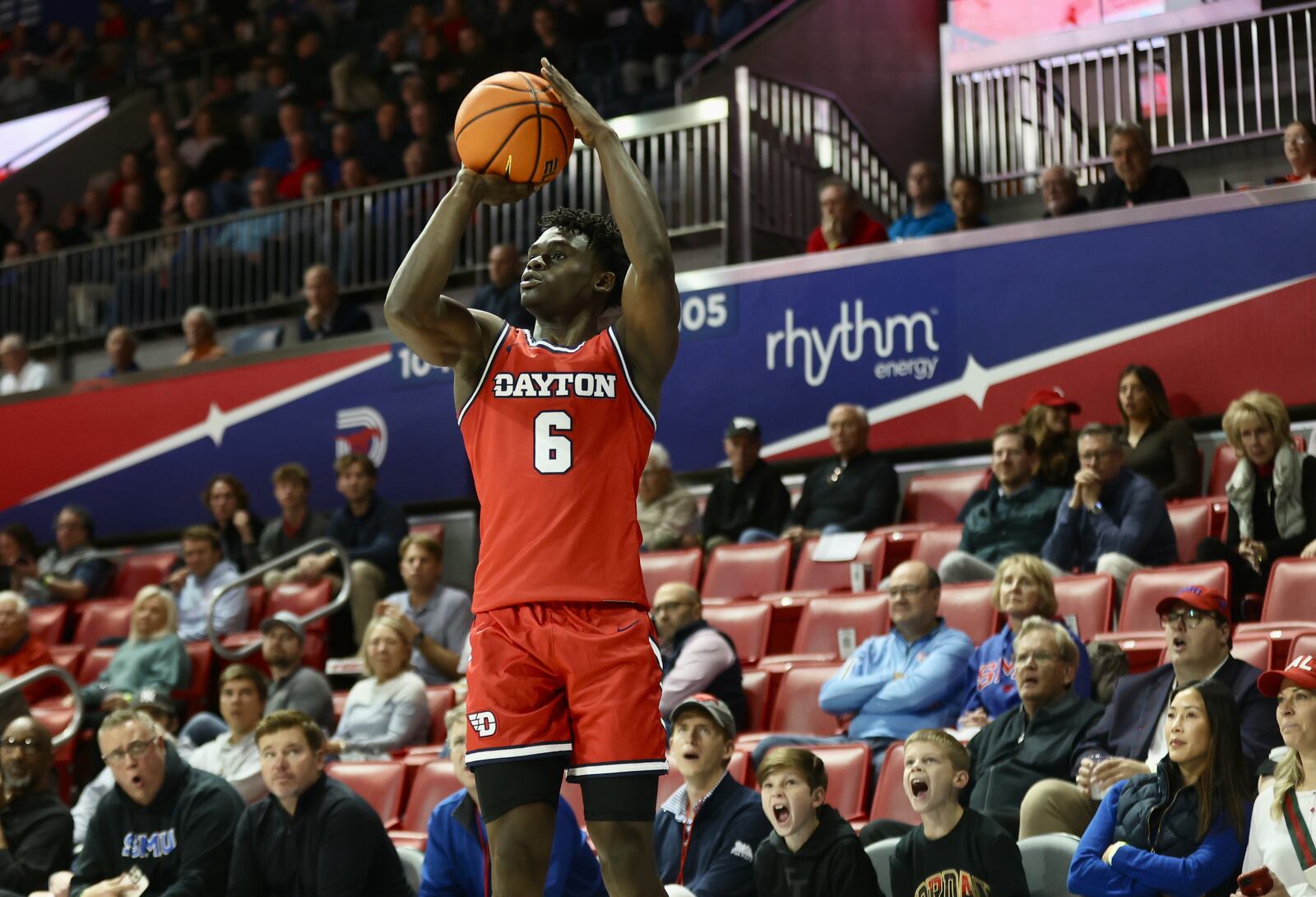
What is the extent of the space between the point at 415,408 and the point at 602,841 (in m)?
7.66

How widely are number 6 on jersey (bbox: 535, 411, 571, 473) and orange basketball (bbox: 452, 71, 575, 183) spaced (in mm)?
516

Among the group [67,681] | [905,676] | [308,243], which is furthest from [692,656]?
[308,243]

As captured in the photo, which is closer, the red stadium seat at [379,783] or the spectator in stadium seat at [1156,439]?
the red stadium seat at [379,783]

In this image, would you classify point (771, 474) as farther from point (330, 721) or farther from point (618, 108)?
point (618, 108)

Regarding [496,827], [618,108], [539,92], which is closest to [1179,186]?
[618,108]

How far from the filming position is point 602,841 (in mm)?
3535

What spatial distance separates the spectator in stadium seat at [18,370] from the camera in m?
12.9

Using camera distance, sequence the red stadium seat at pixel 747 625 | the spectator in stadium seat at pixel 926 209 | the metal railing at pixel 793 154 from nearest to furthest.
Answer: the red stadium seat at pixel 747 625 → the spectator in stadium seat at pixel 926 209 → the metal railing at pixel 793 154

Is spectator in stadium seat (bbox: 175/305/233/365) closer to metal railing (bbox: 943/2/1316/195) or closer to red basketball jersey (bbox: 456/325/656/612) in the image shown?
metal railing (bbox: 943/2/1316/195)

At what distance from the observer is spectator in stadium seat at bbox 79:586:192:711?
8875mm

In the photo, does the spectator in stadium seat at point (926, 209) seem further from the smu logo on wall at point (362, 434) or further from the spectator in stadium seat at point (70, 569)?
the spectator in stadium seat at point (70, 569)

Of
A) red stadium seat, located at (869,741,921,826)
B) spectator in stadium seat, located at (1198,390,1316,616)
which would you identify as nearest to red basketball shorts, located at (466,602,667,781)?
red stadium seat, located at (869,741,921,826)

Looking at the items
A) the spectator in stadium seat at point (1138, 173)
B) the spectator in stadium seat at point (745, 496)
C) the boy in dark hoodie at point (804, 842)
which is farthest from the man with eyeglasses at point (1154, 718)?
the spectator in stadium seat at point (1138, 173)

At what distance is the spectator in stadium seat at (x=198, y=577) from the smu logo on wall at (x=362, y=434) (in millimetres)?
1215
